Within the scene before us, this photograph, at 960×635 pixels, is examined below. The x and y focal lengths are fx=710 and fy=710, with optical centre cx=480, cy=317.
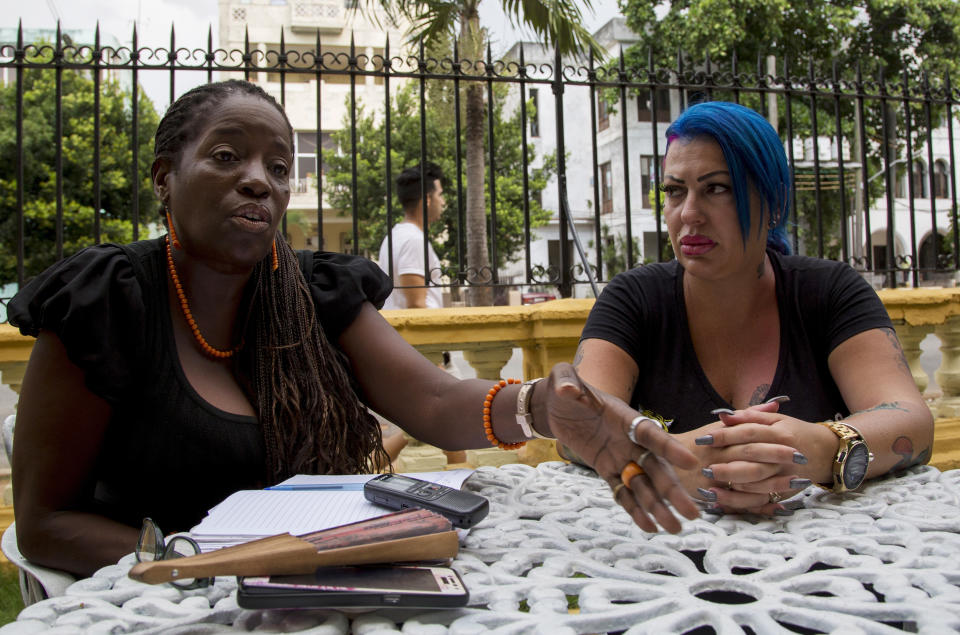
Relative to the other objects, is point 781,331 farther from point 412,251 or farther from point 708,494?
point 412,251

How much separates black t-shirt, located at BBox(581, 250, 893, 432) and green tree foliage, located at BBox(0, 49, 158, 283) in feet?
49.2

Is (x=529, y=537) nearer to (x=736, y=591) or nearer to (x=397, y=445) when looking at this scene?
(x=736, y=591)

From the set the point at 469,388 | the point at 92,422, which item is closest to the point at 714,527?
the point at 469,388

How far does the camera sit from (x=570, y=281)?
150 inches

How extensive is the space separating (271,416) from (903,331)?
11.2 feet

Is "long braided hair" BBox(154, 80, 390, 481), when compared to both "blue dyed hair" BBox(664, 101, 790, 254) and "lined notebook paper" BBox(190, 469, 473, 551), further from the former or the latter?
"blue dyed hair" BBox(664, 101, 790, 254)

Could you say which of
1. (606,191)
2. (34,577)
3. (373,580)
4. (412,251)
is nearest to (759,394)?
(373,580)

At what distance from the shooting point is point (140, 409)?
4.90 feet

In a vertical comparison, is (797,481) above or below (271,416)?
below

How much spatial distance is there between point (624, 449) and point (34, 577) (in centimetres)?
116

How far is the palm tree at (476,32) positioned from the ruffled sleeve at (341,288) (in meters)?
5.19

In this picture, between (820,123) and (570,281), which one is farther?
(820,123)

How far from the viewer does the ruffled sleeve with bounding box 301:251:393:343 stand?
5.88 feet

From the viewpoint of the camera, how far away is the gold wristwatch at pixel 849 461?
1.37m
